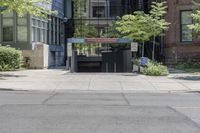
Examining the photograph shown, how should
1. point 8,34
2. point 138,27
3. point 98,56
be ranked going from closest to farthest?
1. point 138,27
2. point 8,34
3. point 98,56

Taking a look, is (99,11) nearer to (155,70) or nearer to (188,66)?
(188,66)

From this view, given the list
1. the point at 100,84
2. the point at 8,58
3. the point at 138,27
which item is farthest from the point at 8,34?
the point at 100,84

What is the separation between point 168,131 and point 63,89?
1265 cm

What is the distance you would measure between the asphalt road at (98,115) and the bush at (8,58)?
15.8 m

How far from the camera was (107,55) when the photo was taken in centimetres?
4097

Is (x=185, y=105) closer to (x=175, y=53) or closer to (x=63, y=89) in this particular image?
(x=63, y=89)

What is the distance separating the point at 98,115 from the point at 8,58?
71.3 feet

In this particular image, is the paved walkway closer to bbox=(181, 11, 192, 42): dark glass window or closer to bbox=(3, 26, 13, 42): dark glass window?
bbox=(3, 26, 13, 42): dark glass window

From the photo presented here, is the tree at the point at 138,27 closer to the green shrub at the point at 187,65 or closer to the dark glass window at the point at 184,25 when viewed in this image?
the green shrub at the point at 187,65

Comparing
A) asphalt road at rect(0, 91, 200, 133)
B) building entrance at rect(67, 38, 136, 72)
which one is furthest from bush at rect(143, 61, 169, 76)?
asphalt road at rect(0, 91, 200, 133)

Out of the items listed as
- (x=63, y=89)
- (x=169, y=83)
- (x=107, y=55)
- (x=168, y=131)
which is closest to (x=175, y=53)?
(x=107, y=55)

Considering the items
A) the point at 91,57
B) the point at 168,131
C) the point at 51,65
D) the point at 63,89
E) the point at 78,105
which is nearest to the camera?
the point at 168,131

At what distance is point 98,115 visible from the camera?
535 inches

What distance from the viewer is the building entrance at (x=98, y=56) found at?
3706 centimetres
